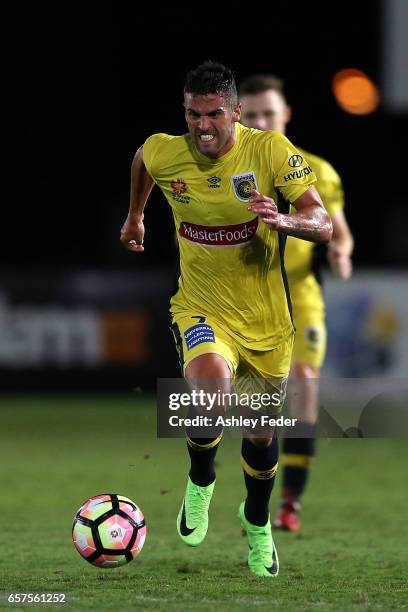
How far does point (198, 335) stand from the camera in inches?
232

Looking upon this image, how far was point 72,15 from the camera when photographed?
17641mm

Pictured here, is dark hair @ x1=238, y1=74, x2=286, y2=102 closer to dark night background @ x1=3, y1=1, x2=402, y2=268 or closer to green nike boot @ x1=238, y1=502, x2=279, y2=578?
green nike boot @ x1=238, y1=502, x2=279, y2=578

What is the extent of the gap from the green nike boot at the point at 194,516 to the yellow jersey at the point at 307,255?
1.84 m

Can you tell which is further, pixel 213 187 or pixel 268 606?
pixel 213 187

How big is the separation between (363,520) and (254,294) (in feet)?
8.01

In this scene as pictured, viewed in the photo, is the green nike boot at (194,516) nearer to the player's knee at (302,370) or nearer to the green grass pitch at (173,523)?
the green grass pitch at (173,523)

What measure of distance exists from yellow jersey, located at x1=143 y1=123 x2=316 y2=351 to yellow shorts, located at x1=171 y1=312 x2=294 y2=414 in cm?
4

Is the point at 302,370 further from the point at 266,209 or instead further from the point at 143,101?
the point at 143,101

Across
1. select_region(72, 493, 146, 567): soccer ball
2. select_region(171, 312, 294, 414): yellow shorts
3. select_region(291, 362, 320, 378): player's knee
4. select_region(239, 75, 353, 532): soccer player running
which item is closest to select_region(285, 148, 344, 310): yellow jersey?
select_region(239, 75, 353, 532): soccer player running

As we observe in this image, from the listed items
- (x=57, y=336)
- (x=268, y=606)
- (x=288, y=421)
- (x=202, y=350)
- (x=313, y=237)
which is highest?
(x=313, y=237)

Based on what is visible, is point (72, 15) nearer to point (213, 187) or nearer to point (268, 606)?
point (213, 187)

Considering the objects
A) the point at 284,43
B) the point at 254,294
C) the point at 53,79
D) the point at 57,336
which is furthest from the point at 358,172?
the point at 254,294

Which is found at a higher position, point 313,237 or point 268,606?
point 313,237

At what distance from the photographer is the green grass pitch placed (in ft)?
18.0
